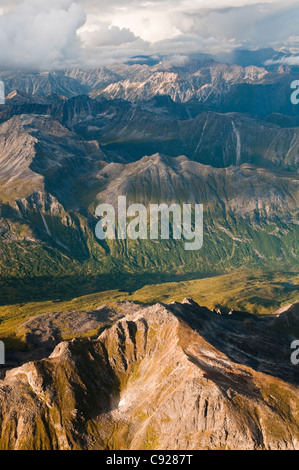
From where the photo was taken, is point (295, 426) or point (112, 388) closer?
point (295, 426)

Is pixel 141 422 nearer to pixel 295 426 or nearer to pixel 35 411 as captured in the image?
pixel 35 411

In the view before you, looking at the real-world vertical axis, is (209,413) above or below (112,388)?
above

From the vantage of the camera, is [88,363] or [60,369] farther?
[88,363]
